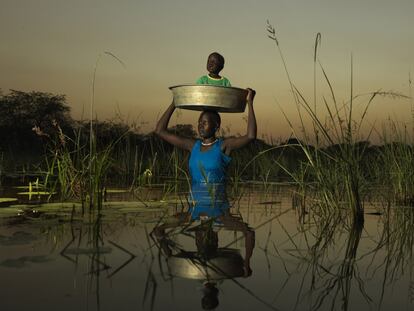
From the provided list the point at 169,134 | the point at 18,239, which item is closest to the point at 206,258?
the point at 18,239

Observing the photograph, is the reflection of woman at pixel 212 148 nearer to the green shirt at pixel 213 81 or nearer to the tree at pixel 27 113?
the green shirt at pixel 213 81

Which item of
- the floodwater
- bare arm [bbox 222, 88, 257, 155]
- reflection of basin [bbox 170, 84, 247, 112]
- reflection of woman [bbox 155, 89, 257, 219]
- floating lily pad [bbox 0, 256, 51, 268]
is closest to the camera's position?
the floodwater

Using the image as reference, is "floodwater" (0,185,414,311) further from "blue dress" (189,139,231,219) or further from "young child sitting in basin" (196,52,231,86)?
"young child sitting in basin" (196,52,231,86)

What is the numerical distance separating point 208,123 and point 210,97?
87 centimetres

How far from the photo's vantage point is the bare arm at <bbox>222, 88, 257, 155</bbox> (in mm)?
6473

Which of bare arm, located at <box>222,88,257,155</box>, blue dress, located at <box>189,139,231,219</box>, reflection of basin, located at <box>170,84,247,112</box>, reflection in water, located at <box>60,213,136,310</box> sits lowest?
reflection in water, located at <box>60,213,136,310</box>

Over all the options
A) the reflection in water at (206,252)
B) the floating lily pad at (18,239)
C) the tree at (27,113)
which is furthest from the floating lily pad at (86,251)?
the tree at (27,113)

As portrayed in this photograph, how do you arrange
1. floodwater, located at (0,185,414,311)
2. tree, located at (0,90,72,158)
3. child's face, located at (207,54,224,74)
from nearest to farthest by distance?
floodwater, located at (0,185,414,311) < child's face, located at (207,54,224,74) < tree, located at (0,90,72,158)

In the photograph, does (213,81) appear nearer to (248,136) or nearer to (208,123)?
(208,123)

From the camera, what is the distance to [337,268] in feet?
9.23

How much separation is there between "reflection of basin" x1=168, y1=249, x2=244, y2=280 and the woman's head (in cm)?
383

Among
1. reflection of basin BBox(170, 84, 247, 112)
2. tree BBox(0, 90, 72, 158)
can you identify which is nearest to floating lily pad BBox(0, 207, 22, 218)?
reflection of basin BBox(170, 84, 247, 112)

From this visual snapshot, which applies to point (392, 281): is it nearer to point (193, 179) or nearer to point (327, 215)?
point (327, 215)

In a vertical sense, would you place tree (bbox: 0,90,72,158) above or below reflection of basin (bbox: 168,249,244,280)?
above
